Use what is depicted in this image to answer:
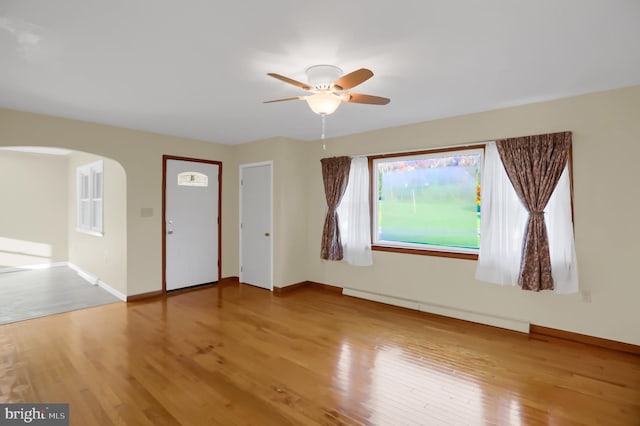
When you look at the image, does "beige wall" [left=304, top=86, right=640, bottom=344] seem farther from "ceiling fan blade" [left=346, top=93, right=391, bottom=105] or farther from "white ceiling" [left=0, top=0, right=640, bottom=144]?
"ceiling fan blade" [left=346, top=93, right=391, bottom=105]

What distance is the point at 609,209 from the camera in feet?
10.4

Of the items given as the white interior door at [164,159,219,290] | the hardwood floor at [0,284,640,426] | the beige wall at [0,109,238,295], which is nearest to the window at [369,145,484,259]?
the hardwood floor at [0,284,640,426]

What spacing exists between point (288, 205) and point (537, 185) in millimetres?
3421

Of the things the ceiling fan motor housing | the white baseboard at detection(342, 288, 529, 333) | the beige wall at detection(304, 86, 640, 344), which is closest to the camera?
the ceiling fan motor housing

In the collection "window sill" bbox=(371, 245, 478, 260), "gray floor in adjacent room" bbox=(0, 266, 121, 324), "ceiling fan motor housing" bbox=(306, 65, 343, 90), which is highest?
"ceiling fan motor housing" bbox=(306, 65, 343, 90)

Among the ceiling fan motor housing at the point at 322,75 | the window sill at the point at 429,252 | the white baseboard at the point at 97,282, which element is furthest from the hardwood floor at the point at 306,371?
the ceiling fan motor housing at the point at 322,75

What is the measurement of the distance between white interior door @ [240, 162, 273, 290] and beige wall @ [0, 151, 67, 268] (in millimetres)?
4524

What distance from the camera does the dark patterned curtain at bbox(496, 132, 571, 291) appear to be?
11.0 ft

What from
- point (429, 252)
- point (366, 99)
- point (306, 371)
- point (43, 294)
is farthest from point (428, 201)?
point (43, 294)

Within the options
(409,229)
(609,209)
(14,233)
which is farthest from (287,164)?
(14,233)

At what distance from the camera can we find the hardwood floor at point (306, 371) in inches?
87.9

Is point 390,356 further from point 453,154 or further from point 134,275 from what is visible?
point 134,275

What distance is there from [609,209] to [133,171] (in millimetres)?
5854

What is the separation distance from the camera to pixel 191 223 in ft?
17.9
